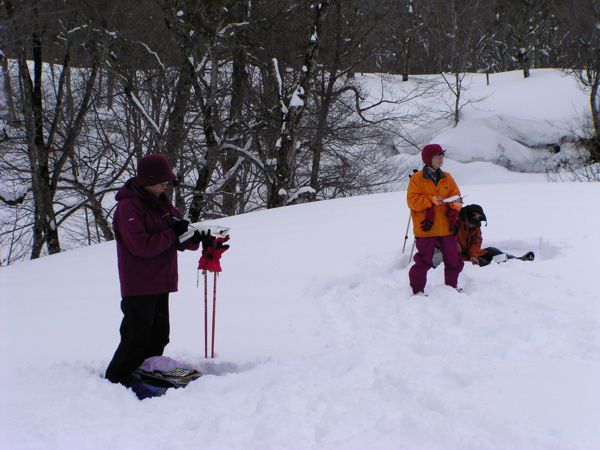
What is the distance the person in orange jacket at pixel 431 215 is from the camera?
17.3 ft

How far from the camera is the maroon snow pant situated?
5316 mm

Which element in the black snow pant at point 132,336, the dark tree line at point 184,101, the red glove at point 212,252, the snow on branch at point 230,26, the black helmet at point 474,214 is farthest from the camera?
the snow on branch at point 230,26

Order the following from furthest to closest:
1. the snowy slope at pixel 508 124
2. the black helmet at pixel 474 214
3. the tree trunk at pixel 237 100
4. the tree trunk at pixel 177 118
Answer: the snowy slope at pixel 508 124 → the tree trunk at pixel 237 100 → the tree trunk at pixel 177 118 → the black helmet at pixel 474 214

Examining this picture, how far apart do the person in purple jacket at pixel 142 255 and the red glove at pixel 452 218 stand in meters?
2.72

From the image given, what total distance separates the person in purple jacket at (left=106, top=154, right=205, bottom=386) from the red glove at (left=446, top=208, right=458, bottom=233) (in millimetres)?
2723

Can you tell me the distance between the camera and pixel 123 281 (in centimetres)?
361

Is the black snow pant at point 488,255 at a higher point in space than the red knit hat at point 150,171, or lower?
lower

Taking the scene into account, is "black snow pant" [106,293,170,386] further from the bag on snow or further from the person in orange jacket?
the person in orange jacket

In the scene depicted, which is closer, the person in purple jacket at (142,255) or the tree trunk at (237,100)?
the person in purple jacket at (142,255)

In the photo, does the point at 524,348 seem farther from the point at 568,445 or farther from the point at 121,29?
the point at 121,29

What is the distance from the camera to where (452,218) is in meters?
5.32

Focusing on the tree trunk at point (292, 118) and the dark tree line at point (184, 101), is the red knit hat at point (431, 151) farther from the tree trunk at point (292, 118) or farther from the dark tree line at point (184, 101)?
the tree trunk at point (292, 118)

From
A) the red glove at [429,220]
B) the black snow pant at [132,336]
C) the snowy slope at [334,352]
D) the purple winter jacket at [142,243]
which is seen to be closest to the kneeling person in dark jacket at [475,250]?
the snowy slope at [334,352]

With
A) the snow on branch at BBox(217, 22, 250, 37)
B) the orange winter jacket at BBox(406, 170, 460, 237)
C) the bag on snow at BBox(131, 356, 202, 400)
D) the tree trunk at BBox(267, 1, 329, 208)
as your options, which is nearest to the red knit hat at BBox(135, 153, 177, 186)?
the bag on snow at BBox(131, 356, 202, 400)
